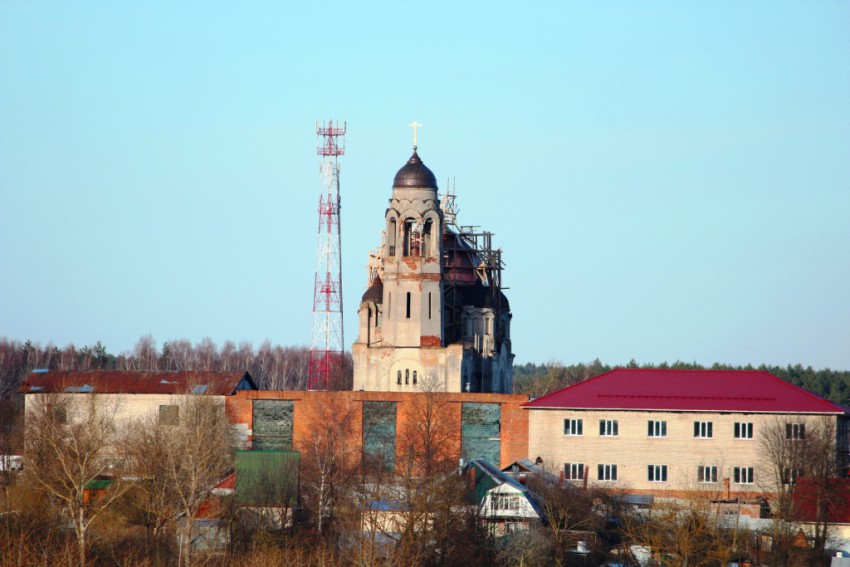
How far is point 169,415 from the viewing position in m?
65.2

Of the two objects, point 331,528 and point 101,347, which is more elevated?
point 101,347

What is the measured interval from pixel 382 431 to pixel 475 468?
38.5ft

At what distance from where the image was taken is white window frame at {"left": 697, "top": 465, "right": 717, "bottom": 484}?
5753 cm

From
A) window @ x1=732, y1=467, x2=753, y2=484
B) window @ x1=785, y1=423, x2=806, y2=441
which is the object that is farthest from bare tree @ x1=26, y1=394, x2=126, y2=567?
window @ x1=785, y1=423, x2=806, y2=441

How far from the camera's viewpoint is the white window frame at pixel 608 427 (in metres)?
58.5

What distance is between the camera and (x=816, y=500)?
50.3 metres

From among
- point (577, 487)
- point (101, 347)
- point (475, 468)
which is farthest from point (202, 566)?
point (101, 347)

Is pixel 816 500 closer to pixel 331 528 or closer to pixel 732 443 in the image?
pixel 732 443

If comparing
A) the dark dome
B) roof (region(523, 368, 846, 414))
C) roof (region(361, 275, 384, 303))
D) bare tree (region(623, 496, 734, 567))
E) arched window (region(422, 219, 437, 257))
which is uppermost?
the dark dome

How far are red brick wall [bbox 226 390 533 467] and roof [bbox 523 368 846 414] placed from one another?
6.52 feet

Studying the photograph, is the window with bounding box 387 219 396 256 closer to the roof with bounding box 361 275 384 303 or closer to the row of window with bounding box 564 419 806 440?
the roof with bounding box 361 275 384 303

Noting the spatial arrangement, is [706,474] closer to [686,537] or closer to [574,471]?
[574,471]

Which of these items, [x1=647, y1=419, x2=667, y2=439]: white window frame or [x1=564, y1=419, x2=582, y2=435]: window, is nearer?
[x1=647, y1=419, x2=667, y2=439]: white window frame

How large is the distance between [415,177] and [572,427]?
622 inches
